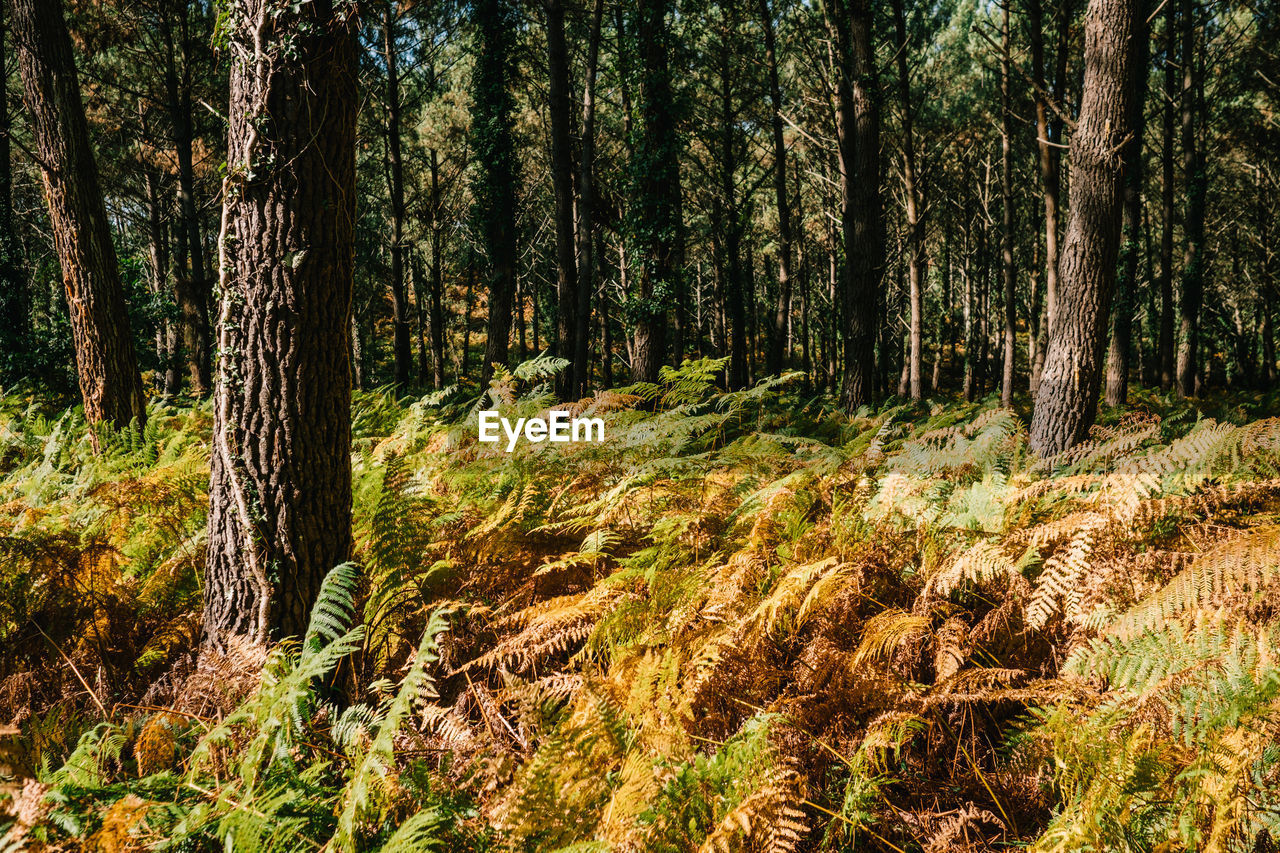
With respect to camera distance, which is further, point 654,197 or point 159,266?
point 159,266

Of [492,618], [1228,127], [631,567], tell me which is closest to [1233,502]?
[631,567]

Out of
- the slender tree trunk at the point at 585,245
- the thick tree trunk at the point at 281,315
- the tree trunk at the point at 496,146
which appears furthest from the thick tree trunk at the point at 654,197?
the thick tree trunk at the point at 281,315

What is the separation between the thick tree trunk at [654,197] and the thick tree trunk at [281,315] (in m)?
6.72

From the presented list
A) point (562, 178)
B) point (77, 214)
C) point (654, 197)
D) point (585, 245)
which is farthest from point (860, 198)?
point (77, 214)

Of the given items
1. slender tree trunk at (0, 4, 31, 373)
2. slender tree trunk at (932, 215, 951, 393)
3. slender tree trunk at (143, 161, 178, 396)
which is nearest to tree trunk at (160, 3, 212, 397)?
slender tree trunk at (143, 161, 178, 396)

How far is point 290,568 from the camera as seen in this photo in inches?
96.3

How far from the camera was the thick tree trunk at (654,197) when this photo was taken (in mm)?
9094

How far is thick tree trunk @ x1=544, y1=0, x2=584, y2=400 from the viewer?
812 cm

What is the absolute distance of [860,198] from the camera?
7.66 meters

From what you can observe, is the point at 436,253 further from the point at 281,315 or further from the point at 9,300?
the point at 281,315

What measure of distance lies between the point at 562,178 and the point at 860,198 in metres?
3.80

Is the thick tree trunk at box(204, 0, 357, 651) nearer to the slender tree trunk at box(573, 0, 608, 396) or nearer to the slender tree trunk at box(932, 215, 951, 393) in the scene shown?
the slender tree trunk at box(573, 0, 608, 396)

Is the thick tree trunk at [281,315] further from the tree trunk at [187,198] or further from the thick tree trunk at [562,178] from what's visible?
the tree trunk at [187,198]

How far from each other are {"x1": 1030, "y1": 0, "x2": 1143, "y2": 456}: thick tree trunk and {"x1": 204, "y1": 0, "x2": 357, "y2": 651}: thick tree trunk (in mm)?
4276
